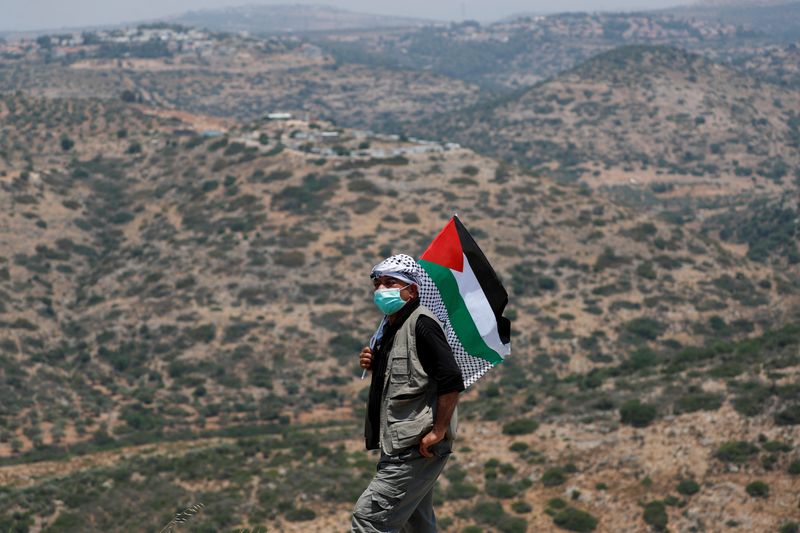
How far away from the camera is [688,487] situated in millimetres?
26188

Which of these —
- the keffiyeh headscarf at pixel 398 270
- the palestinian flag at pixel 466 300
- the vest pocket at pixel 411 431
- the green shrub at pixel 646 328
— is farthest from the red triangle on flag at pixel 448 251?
the green shrub at pixel 646 328

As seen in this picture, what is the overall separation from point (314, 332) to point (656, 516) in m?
40.4

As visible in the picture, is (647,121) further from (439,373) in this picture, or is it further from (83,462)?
(439,373)

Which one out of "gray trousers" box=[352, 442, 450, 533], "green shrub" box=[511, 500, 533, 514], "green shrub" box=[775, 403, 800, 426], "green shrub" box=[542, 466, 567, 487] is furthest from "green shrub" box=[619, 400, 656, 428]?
"gray trousers" box=[352, 442, 450, 533]

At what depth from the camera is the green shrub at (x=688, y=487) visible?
26016mm

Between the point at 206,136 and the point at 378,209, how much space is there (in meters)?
29.3

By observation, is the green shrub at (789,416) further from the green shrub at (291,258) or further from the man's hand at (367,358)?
the green shrub at (291,258)

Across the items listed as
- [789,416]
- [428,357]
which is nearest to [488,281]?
[428,357]

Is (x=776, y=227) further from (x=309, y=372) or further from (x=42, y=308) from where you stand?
(x=42, y=308)

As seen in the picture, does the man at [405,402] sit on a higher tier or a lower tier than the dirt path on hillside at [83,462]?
higher

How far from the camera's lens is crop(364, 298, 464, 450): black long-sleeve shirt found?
807 cm

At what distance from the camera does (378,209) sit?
7981cm

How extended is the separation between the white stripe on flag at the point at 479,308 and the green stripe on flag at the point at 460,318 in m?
0.03

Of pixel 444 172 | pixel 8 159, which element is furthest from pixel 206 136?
pixel 444 172
